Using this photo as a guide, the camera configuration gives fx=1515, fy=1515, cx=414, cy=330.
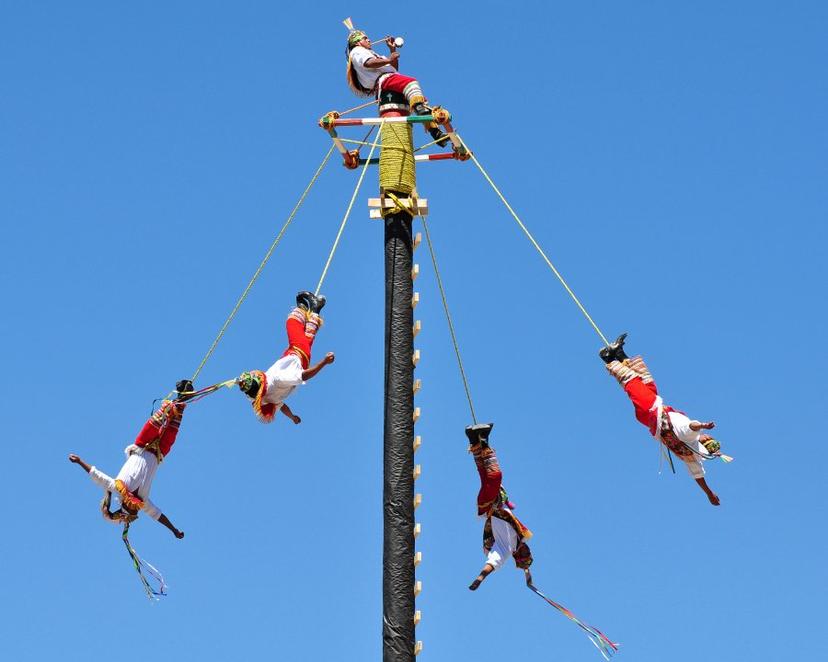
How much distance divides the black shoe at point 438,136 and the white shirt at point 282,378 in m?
2.53

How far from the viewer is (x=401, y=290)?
1304cm

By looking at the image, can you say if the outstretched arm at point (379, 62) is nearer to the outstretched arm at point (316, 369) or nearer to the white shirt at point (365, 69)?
the white shirt at point (365, 69)

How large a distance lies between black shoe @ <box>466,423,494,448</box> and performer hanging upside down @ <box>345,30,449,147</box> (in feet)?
8.87

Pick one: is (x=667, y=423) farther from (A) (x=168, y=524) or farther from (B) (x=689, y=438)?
(A) (x=168, y=524)

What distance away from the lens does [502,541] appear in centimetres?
1315

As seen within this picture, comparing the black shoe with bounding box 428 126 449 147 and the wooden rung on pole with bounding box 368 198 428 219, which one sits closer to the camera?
the wooden rung on pole with bounding box 368 198 428 219

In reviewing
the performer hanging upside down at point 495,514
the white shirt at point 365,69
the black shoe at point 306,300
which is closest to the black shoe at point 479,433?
the performer hanging upside down at point 495,514

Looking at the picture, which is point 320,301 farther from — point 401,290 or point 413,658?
point 413,658

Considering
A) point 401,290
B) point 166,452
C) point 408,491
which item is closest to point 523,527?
point 408,491

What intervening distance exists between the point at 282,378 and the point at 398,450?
1179 mm

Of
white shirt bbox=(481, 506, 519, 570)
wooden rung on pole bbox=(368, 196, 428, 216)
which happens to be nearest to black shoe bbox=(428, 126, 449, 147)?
wooden rung on pole bbox=(368, 196, 428, 216)

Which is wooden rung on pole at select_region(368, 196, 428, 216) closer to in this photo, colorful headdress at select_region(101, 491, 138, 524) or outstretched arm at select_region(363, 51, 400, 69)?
outstretched arm at select_region(363, 51, 400, 69)

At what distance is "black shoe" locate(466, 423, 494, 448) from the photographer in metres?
13.0

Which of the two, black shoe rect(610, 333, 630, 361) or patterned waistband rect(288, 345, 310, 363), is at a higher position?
black shoe rect(610, 333, 630, 361)
